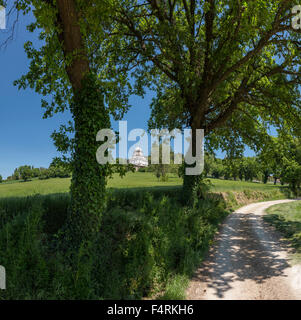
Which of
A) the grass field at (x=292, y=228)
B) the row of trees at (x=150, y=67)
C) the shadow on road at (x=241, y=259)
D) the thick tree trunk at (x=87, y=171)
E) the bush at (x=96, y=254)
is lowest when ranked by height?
the shadow on road at (x=241, y=259)

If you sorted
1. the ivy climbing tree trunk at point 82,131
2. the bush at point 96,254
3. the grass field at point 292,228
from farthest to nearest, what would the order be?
1. the grass field at point 292,228
2. the ivy climbing tree trunk at point 82,131
3. the bush at point 96,254

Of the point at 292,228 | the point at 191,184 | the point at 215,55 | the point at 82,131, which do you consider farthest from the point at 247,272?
the point at 215,55

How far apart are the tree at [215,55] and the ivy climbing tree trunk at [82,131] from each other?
3926mm

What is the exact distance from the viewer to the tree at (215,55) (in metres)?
9.84

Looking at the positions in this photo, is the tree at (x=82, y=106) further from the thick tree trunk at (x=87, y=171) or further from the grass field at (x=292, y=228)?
the grass field at (x=292, y=228)

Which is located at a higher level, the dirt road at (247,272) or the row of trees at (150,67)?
the row of trees at (150,67)

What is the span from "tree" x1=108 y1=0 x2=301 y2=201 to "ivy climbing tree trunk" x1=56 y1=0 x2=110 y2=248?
3926 mm

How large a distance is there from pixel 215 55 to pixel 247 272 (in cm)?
1017

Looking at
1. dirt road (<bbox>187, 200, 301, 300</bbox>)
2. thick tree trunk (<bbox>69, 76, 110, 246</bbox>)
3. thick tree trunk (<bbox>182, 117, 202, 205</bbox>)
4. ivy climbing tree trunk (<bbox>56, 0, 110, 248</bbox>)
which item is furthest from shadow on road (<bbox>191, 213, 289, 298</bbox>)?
ivy climbing tree trunk (<bbox>56, 0, 110, 248</bbox>)

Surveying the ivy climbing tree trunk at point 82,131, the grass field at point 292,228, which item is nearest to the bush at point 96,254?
the ivy climbing tree trunk at point 82,131

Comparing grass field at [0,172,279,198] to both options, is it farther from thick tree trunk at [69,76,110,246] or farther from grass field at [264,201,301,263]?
grass field at [264,201,301,263]
